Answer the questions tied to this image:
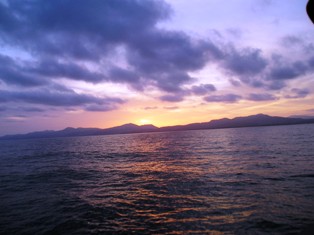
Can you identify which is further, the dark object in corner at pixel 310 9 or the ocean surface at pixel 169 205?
the ocean surface at pixel 169 205

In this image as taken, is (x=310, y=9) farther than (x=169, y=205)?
No

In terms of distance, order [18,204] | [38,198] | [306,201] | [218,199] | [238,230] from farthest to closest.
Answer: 1. [38,198]
2. [18,204]
3. [218,199]
4. [306,201]
5. [238,230]

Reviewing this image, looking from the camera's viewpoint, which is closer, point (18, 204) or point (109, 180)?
point (18, 204)

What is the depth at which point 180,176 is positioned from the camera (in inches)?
899

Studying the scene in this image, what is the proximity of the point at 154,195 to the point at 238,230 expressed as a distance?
7.66m

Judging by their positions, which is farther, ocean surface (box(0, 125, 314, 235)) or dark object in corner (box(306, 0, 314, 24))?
ocean surface (box(0, 125, 314, 235))

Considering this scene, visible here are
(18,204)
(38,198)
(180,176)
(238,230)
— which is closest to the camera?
(238,230)

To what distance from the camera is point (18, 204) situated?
16234 millimetres

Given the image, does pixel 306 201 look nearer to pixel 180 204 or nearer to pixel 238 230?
pixel 238 230

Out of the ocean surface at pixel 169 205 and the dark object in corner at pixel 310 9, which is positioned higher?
the dark object in corner at pixel 310 9

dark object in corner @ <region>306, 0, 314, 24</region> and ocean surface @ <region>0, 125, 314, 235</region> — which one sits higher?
dark object in corner @ <region>306, 0, 314, 24</region>

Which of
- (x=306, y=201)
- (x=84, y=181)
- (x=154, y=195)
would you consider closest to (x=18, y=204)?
(x=84, y=181)

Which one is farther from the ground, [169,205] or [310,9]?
[310,9]

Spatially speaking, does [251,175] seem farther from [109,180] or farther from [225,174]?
[109,180]
